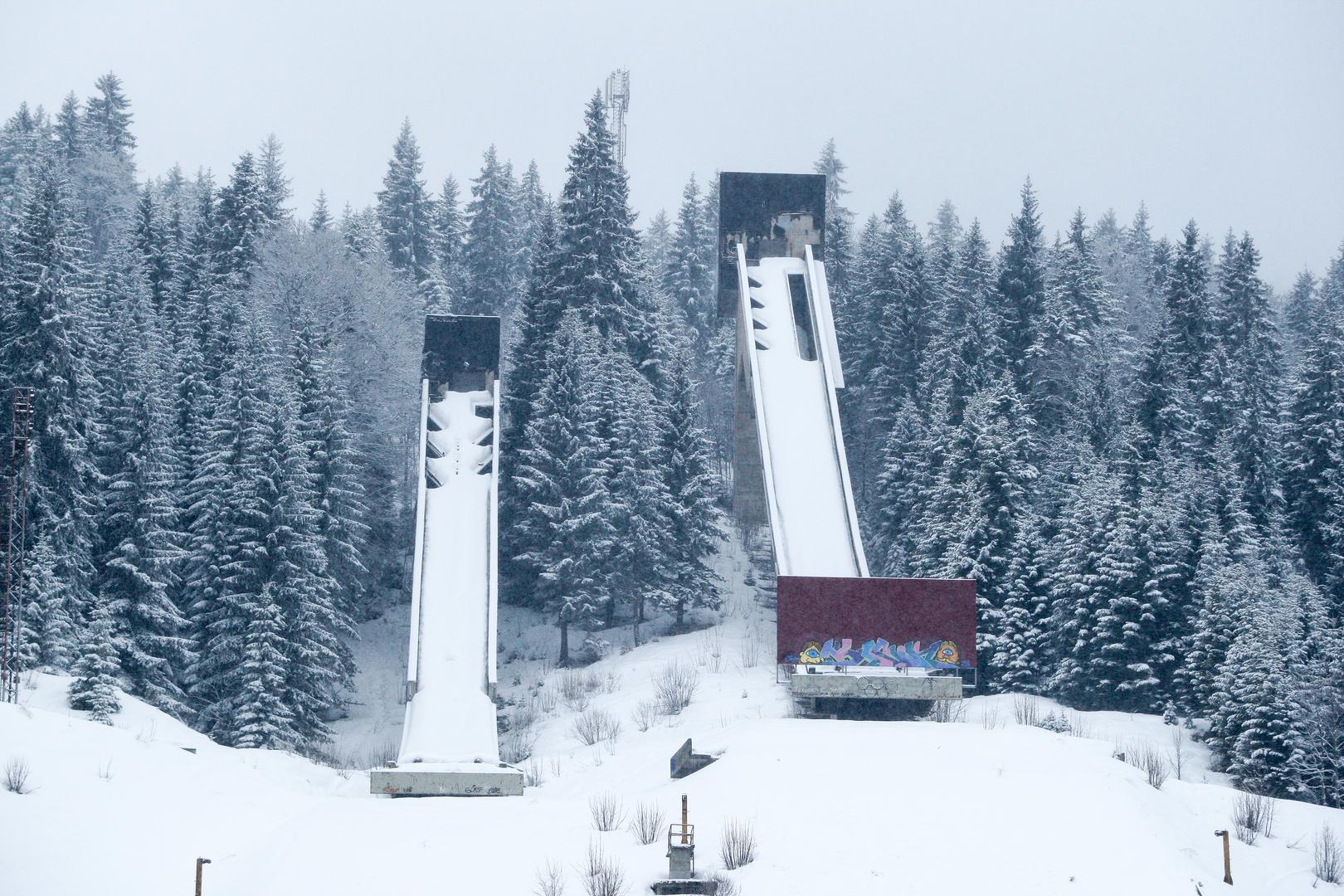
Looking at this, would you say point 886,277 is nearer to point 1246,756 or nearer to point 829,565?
point 829,565

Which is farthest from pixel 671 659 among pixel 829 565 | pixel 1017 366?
pixel 1017 366

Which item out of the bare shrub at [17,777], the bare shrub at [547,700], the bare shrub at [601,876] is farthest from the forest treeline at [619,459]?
the bare shrub at [601,876]

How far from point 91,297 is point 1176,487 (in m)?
33.0

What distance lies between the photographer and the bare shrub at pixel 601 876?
1756 centimetres

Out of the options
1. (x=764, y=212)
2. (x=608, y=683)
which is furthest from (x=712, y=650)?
(x=764, y=212)

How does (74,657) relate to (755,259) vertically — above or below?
below

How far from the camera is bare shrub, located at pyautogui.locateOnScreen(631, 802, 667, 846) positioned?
1991 centimetres

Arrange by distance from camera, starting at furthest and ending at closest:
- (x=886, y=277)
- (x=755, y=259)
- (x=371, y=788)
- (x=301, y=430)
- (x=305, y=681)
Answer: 1. (x=886, y=277)
2. (x=755, y=259)
3. (x=301, y=430)
4. (x=305, y=681)
5. (x=371, y=788)

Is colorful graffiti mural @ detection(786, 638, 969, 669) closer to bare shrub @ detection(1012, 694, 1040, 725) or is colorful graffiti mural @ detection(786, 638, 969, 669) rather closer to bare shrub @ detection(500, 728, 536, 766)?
bare shrub @ detection(1012, 694, 1040, 725)

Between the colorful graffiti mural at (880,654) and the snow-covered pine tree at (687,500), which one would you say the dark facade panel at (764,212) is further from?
the colorful graffiti mural at (880,654)

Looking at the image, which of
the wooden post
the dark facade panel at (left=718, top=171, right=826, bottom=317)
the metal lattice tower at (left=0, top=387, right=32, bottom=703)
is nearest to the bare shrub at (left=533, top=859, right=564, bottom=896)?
the wooden post

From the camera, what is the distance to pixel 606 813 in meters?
21.0

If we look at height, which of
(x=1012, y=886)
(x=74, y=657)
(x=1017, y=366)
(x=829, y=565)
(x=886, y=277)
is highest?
(x=886, y=277)

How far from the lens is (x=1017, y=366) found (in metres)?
51.2
